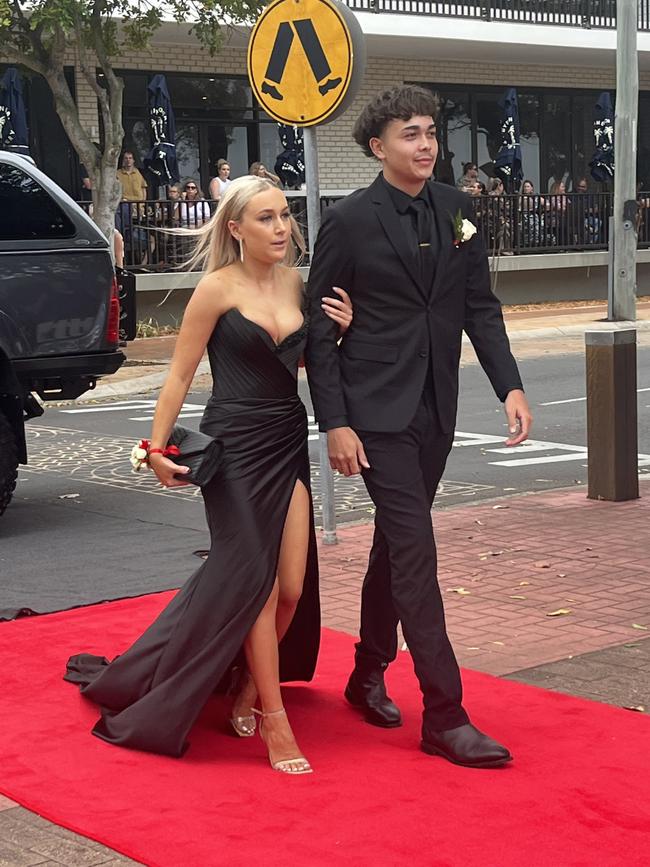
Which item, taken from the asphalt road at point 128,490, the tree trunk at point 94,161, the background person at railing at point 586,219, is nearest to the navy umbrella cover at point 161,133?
the tree trunk at point 94,161

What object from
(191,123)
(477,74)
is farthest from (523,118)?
(191,123)

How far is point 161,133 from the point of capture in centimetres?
2386

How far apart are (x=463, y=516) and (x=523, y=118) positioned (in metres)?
24.0

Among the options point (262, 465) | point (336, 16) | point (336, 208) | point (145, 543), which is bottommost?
point (145, 543)

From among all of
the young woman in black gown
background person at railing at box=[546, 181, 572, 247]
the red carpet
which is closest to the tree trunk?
background person at railing at box=[546, 181, 572, 247]

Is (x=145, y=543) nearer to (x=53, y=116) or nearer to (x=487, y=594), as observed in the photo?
(x=487, y=594)

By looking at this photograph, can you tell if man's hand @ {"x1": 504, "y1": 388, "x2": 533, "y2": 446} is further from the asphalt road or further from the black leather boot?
the asphalt road

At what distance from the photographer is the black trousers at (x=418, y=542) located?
4695mm

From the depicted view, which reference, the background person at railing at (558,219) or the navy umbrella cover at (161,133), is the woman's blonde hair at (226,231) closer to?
the navy umbrella cover at (161,133)

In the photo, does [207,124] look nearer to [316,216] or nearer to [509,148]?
[509,148]

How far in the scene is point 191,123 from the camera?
87.4 ft

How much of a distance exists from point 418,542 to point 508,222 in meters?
23.3

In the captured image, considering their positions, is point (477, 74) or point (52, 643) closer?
point (52, 643)

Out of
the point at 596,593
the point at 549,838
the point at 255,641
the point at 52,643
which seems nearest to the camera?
the point at 549,838
